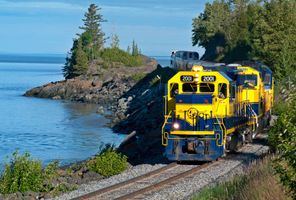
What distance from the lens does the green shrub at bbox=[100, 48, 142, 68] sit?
119m

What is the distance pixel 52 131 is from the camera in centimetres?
5266

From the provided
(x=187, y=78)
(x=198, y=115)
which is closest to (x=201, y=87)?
(x=187, y=78)

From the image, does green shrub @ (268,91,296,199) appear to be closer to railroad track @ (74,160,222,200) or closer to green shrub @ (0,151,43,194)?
railroad track @ (74,160,222,200)

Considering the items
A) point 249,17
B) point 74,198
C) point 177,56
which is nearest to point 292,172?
point 74,198

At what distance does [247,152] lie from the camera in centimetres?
2323

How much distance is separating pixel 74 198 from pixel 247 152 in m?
9.45

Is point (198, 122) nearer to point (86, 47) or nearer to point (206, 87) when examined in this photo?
point (206, 87)

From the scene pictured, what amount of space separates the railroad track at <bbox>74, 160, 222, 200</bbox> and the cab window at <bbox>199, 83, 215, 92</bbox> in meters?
2.43

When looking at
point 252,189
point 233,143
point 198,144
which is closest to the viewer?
point 252,189

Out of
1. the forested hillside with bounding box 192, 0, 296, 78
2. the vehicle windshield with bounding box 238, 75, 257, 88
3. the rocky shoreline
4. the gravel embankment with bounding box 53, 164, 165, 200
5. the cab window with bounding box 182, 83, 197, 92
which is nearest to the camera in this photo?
the gravel embankment with bounding box 53, 164, 165, 200

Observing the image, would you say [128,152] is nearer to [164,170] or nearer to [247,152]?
[247,152]

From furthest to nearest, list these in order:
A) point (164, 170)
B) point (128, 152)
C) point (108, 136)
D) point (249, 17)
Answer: point (249, 17) → point (108, 136) → point (128, 152) → point (164, 170)

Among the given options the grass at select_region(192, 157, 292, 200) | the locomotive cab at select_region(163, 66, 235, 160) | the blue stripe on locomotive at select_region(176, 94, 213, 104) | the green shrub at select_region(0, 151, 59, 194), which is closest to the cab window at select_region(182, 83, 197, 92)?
the locomotive cab at select_region(163, 66, 235, 160)

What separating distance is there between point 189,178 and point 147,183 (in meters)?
1.37
